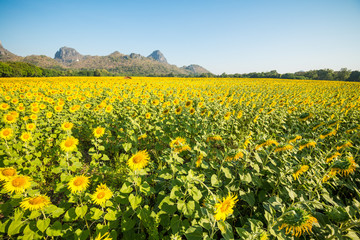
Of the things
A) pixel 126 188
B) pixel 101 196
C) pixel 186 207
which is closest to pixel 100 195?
pixel 101 196

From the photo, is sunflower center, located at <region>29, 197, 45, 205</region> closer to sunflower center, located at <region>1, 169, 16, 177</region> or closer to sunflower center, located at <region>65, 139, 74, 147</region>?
sunflower center, located at <region>1, 169, 16, 177</region>

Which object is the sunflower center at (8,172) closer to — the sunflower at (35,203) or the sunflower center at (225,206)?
the sunflower at (35,203)

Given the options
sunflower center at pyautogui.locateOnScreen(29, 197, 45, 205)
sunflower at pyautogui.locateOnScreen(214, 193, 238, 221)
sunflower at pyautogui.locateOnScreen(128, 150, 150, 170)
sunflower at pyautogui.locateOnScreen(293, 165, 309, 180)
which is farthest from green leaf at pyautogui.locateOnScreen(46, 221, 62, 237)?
sunflower at pyautogui.locateOnScreen(293, 165, 309, 180)

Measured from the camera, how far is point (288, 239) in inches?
65.6

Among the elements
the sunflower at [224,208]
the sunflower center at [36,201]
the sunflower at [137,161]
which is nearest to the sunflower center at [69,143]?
the sunflower center at [36,201]

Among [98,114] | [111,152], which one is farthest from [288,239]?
[98,114]

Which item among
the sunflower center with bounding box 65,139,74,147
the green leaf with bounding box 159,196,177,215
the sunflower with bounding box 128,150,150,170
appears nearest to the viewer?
the green leaf with bounding box 159,196,177,215

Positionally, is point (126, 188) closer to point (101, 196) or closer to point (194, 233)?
point (101, 196)

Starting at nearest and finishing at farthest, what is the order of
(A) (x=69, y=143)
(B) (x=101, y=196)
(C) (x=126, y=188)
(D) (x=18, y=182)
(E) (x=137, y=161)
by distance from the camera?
(D) (x=18, y=182)
(B) (x=101, y=196)
(C) (x=126, y=188)
(E) (x=137, y=161)
(A) (x=69, y=143)

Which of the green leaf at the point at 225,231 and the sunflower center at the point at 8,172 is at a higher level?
the sunflower center at the point at 8,172

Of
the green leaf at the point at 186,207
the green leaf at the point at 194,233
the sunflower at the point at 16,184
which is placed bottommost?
the green leaf at the point at 194,233

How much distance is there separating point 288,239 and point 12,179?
11.3 ft

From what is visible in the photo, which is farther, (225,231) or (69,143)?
(69,143)

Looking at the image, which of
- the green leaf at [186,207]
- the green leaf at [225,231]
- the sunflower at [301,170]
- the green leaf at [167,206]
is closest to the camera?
the green leaf at [225,231]
